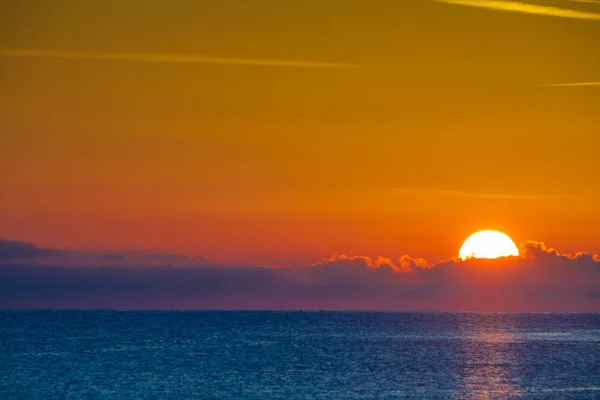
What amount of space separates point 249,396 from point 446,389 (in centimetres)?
2274

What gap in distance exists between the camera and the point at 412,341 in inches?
7367

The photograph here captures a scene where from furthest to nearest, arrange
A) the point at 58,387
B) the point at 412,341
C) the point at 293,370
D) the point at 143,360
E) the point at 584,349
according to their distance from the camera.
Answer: the point at 412,341, the point at 584,349, the point at 143,360, the point at 293,370, the point at 58,387

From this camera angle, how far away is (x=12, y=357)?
13288 cm

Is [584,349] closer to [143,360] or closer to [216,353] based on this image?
[216,353]

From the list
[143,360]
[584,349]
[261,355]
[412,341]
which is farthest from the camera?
[412,341]

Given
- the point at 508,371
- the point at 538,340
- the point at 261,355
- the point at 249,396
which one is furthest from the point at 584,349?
the point at 249,396

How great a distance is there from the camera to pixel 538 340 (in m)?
196

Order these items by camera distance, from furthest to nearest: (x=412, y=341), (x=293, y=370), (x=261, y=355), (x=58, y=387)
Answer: (x=412, y=341) → (x=261, y=355) → (x=293, y=370) → (x=58, y=387)

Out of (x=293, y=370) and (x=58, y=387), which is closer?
(x=58, y=387)

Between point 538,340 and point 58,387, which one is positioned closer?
point 58,387

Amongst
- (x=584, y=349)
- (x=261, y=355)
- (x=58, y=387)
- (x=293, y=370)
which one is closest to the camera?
(x=58, y=387)

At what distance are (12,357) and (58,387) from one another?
43739 millimetres

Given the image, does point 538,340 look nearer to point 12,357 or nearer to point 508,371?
point 508,371

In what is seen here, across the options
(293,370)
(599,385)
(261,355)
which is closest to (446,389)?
(599,385)
